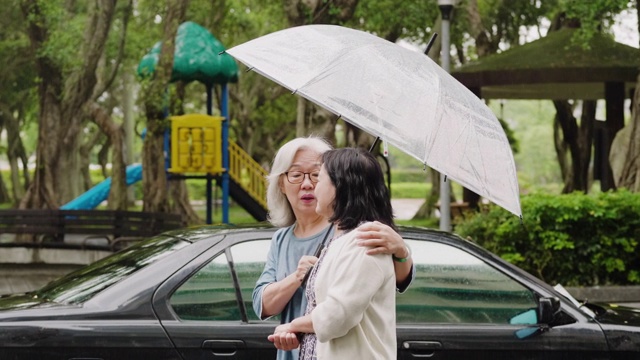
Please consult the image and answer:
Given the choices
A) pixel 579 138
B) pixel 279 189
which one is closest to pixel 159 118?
pixel 579 138

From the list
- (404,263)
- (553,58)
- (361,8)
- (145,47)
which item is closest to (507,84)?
(553,58)

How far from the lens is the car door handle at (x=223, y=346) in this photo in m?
6.12

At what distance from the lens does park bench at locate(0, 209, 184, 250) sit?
20.3 metres

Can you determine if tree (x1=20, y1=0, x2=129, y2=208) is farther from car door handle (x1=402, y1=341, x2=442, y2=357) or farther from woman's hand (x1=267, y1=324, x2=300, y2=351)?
woman's hand (x1=267, y1=324, x2=300, y2=351)

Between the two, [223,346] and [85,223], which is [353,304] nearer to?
[223,346]

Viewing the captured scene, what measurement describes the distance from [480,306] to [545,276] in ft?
23.5

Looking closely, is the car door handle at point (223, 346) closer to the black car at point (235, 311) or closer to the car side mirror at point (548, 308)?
the black car at point (235, 311)

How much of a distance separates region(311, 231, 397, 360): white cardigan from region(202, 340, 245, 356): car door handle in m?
2.01

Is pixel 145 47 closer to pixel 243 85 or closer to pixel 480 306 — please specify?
pixel 243 85

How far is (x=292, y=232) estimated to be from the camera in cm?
486

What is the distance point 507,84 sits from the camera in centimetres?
2325

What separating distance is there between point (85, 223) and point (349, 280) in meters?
17.1

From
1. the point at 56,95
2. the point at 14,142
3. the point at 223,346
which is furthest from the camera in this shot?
the point at 14,142

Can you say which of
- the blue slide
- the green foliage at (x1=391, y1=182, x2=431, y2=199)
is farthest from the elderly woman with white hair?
the green foliage at (x1=391, y1=182, x2=431, y2=199)
